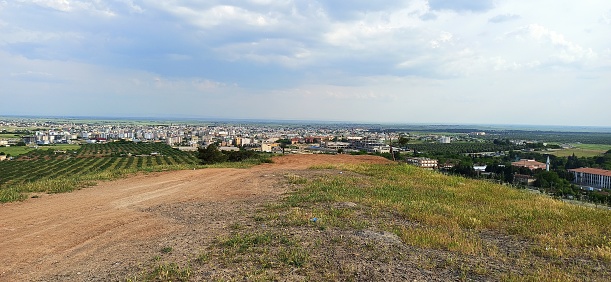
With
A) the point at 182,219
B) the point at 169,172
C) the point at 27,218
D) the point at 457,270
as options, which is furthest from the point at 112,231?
the point at 169,172

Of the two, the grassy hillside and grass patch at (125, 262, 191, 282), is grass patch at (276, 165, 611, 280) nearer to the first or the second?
the grassy hillside

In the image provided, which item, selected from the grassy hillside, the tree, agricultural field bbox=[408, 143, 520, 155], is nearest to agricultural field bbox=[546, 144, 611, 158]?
agricultural field bbox=[408, 143, 520, 155]

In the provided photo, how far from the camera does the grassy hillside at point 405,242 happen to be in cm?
498

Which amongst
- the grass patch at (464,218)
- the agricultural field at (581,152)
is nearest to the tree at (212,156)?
the grass patch at (464,218)

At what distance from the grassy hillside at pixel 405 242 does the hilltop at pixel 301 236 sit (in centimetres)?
2

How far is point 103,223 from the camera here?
25.5 feet

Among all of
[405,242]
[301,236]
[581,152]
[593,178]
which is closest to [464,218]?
[405,242]

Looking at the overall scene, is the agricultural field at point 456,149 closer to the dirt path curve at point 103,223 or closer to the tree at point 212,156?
the tree at point 212,156

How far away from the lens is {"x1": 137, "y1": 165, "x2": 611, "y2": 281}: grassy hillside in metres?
4.98

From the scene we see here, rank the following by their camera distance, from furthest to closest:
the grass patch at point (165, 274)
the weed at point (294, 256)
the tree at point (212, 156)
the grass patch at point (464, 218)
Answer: the tree at point (212, 156)
the grass patch at point (464, 218)
the weed at point (294, 256)
the grass patch at point (165, 274)

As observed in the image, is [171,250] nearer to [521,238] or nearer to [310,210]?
[310,210]

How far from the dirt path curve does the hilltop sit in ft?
0.10

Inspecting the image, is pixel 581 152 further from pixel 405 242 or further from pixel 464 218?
pixel 405 242

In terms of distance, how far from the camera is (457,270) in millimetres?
5062
